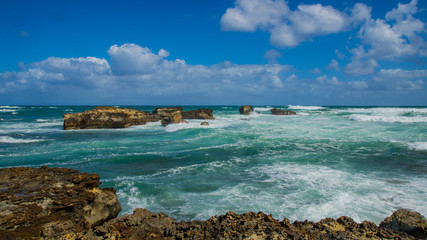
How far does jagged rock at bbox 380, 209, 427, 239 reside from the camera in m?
3.33

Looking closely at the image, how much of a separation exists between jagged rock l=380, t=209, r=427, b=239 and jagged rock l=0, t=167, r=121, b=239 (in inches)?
180

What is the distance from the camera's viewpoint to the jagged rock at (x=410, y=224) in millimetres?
3326

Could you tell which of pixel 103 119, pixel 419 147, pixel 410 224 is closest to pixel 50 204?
pixel 410 224

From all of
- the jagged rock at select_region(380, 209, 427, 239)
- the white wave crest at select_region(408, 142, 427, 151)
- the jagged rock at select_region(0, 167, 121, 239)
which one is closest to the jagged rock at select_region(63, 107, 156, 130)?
the jagged rock at select_region(0, 167, 121, 239)

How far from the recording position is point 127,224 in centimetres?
336

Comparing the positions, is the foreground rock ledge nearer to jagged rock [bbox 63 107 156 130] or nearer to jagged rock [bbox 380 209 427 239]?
jagged rock [bbox 380 209 427 239]

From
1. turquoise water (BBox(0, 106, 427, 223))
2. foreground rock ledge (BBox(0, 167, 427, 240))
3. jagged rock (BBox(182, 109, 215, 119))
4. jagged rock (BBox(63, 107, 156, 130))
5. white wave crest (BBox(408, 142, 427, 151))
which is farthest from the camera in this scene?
jagged rock (BBox(182, 109, 215, 119))

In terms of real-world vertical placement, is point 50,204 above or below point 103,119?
below

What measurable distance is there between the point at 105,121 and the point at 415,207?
2340 centimetres

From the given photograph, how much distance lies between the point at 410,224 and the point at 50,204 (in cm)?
550

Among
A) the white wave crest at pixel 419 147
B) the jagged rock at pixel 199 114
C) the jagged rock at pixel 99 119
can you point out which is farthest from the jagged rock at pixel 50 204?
the jagged rock at pixel 199 114

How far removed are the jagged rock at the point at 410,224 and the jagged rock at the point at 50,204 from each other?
4.56 metres

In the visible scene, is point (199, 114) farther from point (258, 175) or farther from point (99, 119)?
point (258, 175)

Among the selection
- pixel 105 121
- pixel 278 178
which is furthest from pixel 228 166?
pixel 105 121
